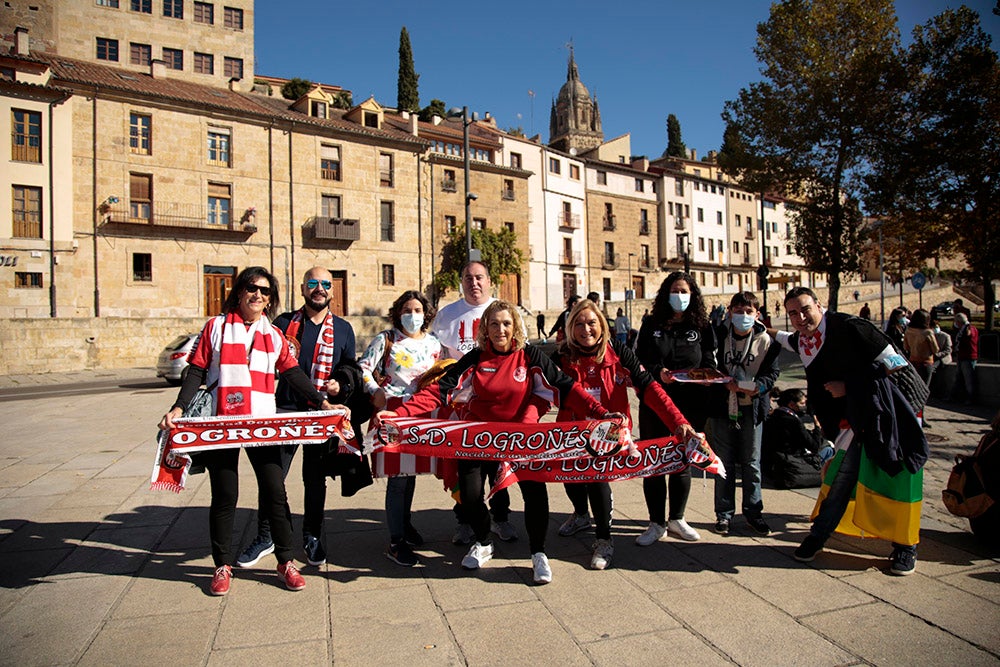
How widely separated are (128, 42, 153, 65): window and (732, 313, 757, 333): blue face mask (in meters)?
46.8

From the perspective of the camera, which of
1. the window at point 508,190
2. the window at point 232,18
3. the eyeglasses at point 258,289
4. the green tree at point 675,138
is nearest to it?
the eyeglasses at point 258,289

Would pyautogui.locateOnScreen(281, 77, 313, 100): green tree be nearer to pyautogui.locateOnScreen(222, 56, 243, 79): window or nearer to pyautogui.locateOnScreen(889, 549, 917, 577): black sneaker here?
pyautogui.locateOnScreen(222, 56, 243, 79): window

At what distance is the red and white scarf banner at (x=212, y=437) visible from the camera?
377 cm

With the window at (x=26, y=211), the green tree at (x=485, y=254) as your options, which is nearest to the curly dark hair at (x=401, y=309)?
the window at (x=26, y=211)

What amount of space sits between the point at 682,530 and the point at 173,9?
50.0m

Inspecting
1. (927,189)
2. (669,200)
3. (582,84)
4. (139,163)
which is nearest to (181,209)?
(139,163)

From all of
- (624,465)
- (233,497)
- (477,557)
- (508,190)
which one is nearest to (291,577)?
(233,497)

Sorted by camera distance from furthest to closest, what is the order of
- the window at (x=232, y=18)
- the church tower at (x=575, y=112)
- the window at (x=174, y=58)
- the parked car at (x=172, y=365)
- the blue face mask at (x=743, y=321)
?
the church tower at (x=575, y=112) < the window at (x=232, y=18) < the window at (x=174, y=58) < the parked car at (x=172, y=365) < the blue face mask at (x=743, y=321)

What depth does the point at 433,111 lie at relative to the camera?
168 ft

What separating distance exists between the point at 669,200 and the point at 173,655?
199 feet

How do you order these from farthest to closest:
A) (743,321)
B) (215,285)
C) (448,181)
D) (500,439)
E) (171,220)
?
(448,181)
(215,285)
(171,220)
(743,321)
(500,439)

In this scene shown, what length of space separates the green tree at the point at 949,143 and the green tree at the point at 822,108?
685 mm

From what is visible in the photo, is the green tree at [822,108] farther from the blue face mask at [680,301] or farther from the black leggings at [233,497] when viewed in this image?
the black leggings at [233,497]

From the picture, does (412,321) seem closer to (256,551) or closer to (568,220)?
(256,551)
